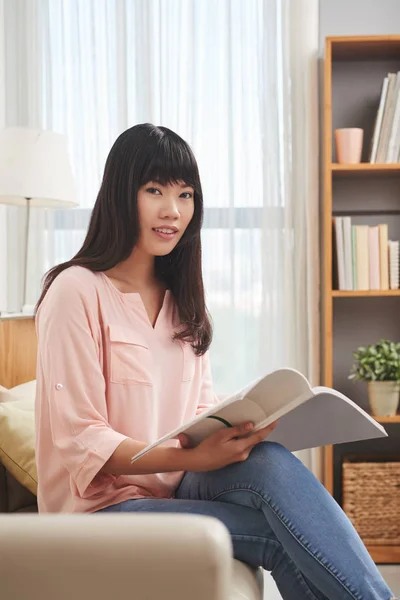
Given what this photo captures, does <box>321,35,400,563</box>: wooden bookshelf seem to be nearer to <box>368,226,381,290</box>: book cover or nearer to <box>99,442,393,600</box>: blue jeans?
<box>368,226,381,290</box>: book cover

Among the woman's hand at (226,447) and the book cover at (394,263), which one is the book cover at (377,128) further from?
the woman's hand at (226,447)

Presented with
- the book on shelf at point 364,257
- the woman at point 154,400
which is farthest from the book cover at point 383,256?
the woman at point 154,400

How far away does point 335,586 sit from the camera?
49.0 inches

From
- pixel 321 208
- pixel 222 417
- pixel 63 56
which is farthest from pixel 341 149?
pixel 222 417

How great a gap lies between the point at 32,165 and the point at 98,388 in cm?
142

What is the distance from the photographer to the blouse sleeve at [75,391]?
1394 millimetres

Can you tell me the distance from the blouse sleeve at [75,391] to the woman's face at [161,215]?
0.73 feet

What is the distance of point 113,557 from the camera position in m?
0.57

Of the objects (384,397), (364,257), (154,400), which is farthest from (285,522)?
(364,257)

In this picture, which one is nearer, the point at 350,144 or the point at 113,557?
the point at 113,557

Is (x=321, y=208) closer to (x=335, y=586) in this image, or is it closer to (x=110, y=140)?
(x=110, y=140)

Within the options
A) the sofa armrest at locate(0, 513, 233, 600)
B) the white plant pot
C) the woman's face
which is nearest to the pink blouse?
the woman's face

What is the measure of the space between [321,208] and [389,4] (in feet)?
2.82

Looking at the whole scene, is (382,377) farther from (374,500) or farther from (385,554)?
(385,554)
